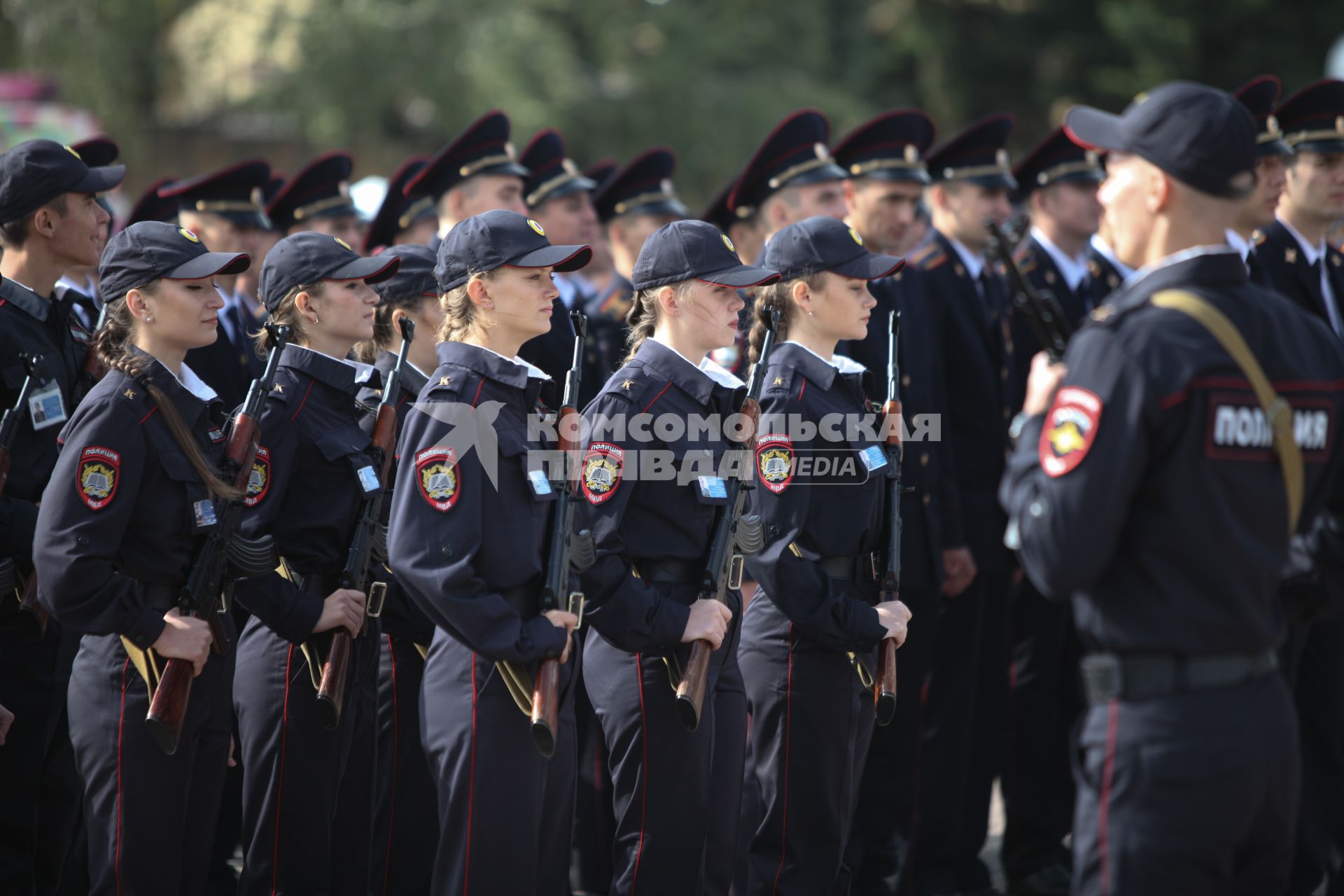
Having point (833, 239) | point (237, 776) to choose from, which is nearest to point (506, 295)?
point (833, 239)

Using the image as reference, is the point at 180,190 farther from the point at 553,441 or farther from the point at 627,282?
the point at 553,441

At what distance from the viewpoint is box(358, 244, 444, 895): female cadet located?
16.0 ft

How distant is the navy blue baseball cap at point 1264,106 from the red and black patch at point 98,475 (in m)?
4.70

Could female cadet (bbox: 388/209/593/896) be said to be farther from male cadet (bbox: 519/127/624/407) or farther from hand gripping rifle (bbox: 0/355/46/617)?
male cadet (bbox: 519/127/624/407)

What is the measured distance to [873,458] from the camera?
4.59m

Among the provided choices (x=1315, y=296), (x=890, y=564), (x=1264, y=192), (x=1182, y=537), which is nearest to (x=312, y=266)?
(x=890, y=564)

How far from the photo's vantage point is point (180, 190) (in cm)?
696

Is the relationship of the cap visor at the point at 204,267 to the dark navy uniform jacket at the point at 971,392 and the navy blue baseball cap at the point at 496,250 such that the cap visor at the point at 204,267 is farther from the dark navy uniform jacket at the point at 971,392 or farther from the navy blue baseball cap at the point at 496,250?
the dark navy uniform jacket at the point at 971,392

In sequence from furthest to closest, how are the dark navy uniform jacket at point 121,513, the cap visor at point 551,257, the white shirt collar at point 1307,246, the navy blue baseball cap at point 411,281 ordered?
the white shirt collar at point 1307,246
the navy blue baseball cap at point 411,281
the cap visor at point 551,257
the dark navy uniform jacket at point 121,513

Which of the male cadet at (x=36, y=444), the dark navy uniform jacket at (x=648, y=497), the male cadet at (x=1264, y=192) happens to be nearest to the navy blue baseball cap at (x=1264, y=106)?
the male cadet at (x=1264, y=192)

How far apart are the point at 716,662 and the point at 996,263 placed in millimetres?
3214

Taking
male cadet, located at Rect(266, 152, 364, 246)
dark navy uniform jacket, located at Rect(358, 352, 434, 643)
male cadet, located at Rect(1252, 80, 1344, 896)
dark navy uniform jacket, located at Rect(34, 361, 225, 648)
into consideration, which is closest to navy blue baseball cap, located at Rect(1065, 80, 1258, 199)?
male cadet, located at Rect(1252, 80, 1344, 896)

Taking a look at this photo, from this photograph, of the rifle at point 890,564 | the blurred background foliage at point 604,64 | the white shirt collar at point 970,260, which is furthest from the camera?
the blurred background foliage at point 604,64

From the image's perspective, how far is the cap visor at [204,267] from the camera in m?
4.24
